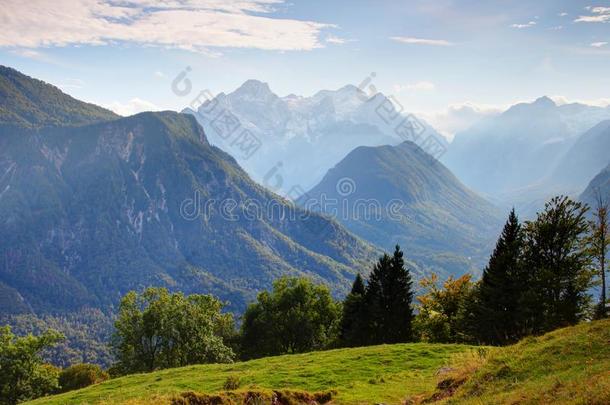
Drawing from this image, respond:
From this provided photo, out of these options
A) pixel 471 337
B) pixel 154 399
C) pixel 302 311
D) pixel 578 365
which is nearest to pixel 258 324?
pixel 302 311

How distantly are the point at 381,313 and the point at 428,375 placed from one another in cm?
3420

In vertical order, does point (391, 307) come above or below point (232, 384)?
above

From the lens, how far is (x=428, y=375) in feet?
109

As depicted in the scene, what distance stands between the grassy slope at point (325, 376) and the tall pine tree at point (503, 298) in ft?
→ 38.8

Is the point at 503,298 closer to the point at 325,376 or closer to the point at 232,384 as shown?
the point at 325,376

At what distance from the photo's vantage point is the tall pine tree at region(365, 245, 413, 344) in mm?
66938

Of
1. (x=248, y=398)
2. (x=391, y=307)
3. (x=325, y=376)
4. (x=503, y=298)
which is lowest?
(x=248, y=398)

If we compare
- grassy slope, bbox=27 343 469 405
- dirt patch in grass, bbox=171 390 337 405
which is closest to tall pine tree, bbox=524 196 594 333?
grassy slope, bbox=27 343 469 405

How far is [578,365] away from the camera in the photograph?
21250mm

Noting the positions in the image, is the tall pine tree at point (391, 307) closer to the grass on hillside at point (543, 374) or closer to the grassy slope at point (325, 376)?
the grassy slope at point (325, 376)

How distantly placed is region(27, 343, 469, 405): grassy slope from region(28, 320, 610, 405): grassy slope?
2.7 inches

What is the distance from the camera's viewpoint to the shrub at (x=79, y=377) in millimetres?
79375

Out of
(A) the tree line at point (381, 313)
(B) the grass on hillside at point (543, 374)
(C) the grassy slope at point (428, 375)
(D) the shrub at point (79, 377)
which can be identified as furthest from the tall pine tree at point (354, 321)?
(B) the grass on hillside at point (543, 374)

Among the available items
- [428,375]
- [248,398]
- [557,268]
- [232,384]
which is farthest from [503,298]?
[248,398]
